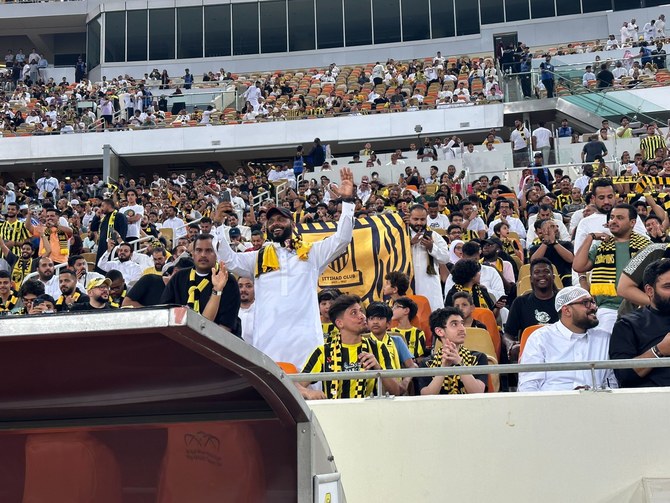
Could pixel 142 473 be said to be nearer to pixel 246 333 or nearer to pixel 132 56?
pixel 246 333

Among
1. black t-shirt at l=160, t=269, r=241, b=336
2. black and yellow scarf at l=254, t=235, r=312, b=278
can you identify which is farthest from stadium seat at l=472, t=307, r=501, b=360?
black t-shirt at l=160, t=269, r=241, b=336

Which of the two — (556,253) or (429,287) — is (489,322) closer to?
(429,287)

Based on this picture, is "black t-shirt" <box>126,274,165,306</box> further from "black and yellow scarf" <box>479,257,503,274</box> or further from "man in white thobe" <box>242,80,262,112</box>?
"man in white thobe" <box>242,80,262,112</box>

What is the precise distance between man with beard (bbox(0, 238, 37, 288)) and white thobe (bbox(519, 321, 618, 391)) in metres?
8.07

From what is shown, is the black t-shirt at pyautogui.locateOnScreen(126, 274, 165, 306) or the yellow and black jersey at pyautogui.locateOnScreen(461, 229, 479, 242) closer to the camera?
the black t-shirt at pyautogui.locateOnScreen(126, 274, 165, 306)

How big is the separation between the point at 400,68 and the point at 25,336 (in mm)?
30023

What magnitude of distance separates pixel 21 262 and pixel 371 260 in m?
5.70

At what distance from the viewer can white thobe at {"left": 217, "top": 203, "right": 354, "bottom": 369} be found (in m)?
6.10

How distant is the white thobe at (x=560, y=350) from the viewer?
5199mm

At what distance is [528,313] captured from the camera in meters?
6.73

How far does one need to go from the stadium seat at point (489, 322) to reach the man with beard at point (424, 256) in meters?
1.45

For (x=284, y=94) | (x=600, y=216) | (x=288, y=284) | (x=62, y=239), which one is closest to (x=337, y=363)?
(x=288, y=284)

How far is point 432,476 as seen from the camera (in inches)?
181

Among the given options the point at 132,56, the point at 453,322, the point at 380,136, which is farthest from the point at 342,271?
the point at 132,56
